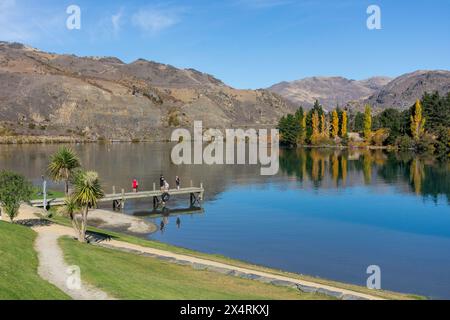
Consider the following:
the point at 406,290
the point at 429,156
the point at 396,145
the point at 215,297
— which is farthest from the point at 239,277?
the point at 396,145

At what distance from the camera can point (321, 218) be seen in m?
63.4

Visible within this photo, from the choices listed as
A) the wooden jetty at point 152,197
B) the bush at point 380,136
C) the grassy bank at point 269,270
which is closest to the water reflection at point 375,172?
the wooden jetty at point 152,197

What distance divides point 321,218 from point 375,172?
177 feet

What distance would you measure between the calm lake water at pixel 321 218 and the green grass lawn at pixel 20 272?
2032 centimetres

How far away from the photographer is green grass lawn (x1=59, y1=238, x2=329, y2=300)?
76.8 ft

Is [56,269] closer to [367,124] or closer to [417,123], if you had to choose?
[417,123]

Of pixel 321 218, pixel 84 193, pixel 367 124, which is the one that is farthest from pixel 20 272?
pixel 367 124

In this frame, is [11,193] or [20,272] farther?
[11,193]

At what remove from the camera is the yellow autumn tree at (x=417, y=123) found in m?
174

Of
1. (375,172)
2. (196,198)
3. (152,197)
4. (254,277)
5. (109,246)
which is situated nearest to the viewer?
(254,277)

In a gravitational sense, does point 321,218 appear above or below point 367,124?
below
